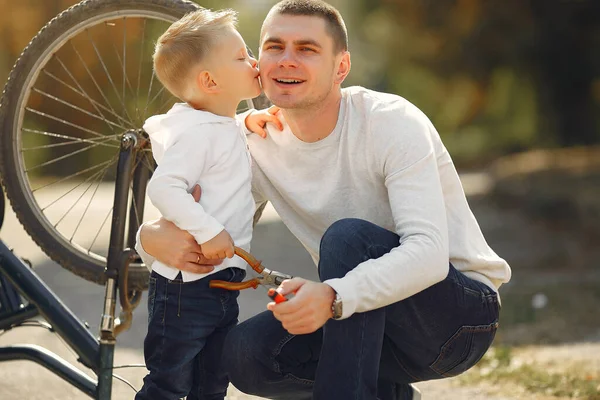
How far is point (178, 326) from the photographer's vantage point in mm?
2084

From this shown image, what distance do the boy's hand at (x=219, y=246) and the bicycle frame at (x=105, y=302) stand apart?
395 mm

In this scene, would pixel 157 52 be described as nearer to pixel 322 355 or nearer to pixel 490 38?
pixel 322 355

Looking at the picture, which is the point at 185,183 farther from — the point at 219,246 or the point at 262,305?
the point at 262,305

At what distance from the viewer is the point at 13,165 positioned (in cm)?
264

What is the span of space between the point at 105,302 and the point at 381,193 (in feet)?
2.39

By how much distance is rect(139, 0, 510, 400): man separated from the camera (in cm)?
197

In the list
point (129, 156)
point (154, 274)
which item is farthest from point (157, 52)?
point (154, 274)

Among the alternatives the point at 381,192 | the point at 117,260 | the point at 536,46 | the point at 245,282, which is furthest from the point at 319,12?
the point at 536,46

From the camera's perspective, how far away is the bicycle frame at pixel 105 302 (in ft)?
7.68

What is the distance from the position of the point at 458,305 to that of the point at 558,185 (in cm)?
560

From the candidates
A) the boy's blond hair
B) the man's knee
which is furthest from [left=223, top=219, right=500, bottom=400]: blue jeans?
the boy's blond hair

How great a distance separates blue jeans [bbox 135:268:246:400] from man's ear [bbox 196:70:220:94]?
0.40 m

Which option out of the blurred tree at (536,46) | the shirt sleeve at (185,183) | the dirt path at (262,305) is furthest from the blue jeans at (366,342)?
the blurred tree at (536,46)

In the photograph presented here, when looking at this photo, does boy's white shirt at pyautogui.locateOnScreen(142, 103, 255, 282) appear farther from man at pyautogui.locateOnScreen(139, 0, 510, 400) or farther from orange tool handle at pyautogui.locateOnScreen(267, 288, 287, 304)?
orange tool handle at pyautogui.locateOnScreen(267, 288, 287, 304)
